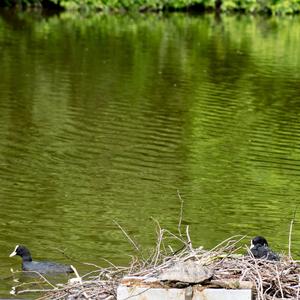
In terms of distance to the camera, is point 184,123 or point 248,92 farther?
point 248,92


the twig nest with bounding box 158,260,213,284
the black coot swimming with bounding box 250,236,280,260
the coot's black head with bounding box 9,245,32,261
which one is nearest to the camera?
the twig nest with bounding box 158,260,213,284

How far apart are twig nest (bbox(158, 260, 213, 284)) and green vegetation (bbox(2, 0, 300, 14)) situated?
189ft

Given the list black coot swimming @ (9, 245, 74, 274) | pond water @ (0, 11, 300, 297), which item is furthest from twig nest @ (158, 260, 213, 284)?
black coot swimming @ (9, 245, 74, 274)

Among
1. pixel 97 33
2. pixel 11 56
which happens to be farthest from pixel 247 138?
pixel 97 33

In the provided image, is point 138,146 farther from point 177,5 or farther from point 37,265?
point 177,5

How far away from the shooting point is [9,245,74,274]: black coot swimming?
42.8ft

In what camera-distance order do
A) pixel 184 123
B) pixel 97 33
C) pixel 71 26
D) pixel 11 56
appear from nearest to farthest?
1. pixel 184 123
2. pixel 11 56
3. pixel 97 33
4. pixel 71 26

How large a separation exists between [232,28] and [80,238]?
44.1 m

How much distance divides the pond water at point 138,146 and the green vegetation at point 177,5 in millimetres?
21501

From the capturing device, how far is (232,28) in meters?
58.3

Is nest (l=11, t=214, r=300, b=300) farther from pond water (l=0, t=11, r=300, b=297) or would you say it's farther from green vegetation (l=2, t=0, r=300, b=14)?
green vegetation (l=2, t=0, r=300, b=14)

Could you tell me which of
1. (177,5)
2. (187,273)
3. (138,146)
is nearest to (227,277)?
(187,273)

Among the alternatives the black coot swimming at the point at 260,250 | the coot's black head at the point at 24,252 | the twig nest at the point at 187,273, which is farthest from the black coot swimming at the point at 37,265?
the twig nest at the point at 187,273

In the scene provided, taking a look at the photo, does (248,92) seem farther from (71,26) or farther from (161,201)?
(71,26)
